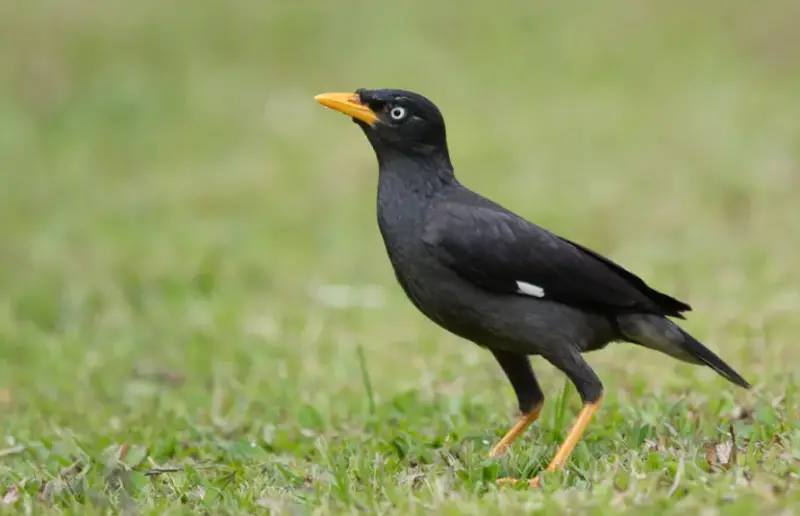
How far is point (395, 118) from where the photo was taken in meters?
4.86

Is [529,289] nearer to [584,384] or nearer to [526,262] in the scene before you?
[526,262]

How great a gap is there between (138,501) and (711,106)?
10362mm

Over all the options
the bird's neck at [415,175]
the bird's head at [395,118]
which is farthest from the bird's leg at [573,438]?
the bird's head at [395,118]

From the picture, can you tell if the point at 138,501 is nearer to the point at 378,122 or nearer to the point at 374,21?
the point at 378,122

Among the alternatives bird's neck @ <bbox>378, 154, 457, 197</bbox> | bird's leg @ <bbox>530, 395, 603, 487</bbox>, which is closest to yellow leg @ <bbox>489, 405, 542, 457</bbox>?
bird's leg @ <bbox>530, 395, 603, 487</bbox>

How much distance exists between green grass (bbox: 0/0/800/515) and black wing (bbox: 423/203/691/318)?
57cm

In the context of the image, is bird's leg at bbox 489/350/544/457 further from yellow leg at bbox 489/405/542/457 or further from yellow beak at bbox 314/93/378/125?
yellow beak at bbox 314/93/378/125

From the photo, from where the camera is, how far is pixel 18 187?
12.4 meters

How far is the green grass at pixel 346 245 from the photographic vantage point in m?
4.52

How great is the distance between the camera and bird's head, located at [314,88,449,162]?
485 centimetres

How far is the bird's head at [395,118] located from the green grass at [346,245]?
4.15ft

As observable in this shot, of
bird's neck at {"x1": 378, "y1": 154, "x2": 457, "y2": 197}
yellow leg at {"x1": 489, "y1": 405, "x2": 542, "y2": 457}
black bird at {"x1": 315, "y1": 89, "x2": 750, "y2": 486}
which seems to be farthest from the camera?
yellow leg at {"x1": 489, "y1": 405, "x2": 542, "y2": 457}

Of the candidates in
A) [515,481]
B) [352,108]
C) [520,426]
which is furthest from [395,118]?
[515,481]

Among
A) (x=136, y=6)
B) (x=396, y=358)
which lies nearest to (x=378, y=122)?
(x=396, y=358)
